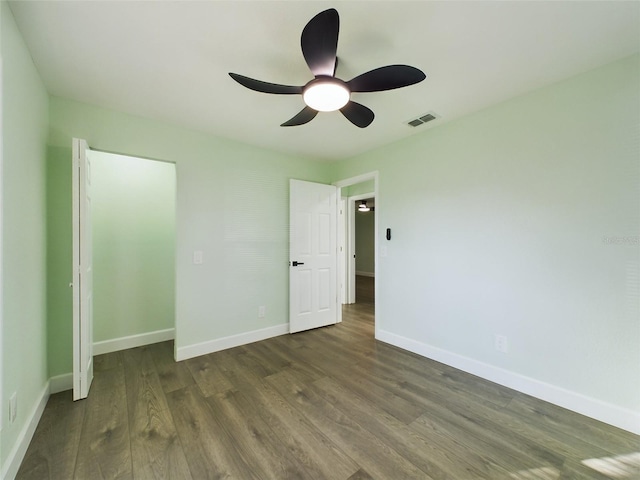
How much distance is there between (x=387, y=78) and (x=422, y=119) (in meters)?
1.28

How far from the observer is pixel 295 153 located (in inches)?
141

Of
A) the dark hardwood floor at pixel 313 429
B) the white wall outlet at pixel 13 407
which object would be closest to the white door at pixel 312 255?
the dark hardwood floor at pixel 313 429

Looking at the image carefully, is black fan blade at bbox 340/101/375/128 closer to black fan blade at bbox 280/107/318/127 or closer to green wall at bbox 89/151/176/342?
black fan blade at bbox 280/107/318/127

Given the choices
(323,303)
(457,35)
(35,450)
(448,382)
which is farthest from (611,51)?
(35,450)

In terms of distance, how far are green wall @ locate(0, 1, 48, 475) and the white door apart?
232 centimetres

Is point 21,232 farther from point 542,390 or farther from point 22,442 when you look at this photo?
point 542,390

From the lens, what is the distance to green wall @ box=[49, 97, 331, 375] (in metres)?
2.29

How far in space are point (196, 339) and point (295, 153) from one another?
2.59 meters

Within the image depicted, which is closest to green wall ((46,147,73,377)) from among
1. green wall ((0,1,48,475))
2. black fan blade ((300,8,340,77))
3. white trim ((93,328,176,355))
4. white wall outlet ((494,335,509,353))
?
green wall ((0,1,48,475))

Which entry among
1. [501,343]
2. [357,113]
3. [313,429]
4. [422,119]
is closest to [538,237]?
[501,343]

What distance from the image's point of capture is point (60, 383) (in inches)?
86.3

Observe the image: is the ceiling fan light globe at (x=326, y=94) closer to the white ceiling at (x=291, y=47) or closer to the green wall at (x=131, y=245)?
the white ceiling at (x=291, y=47)

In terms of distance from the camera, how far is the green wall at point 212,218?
2.29 metres

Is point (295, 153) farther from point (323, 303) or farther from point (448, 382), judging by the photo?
point (448, 382)
